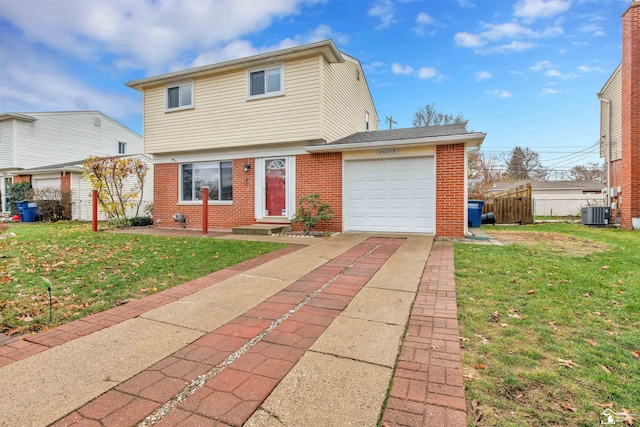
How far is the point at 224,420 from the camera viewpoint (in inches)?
70.9

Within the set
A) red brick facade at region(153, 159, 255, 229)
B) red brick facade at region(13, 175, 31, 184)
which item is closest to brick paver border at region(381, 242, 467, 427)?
red brick facade at region(153, 159, 255, 229)

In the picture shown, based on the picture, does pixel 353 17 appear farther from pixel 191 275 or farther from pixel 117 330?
pixel 117 330

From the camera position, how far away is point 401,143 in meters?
9.10

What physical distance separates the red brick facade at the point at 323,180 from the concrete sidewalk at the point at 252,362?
602 cm

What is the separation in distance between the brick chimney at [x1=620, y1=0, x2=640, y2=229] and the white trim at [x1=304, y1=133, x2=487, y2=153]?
8071 mm

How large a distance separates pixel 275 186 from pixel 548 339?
9.40m

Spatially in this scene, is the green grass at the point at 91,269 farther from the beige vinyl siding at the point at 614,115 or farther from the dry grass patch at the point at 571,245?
the beige vinyl siding at the point at 614,115

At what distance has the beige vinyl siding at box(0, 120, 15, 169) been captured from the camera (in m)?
20.6

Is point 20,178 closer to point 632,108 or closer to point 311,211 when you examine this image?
point 311,211

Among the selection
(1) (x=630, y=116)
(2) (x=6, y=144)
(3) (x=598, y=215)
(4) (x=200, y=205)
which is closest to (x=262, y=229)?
(4) (x=200, y=205)

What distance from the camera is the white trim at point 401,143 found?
842 cm

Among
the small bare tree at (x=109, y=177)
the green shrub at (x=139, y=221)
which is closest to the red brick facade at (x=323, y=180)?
the green shrub at (x=139, y=221)

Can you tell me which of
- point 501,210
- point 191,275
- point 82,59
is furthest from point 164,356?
point 82,59

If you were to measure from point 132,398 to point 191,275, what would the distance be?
10.8ft
